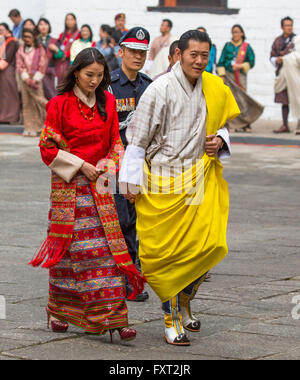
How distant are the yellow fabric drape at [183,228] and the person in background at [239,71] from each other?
12.4 m

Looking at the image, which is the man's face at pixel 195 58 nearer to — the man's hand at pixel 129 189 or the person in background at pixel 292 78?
the man's hand at pixel 129 189

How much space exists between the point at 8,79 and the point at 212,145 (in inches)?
552

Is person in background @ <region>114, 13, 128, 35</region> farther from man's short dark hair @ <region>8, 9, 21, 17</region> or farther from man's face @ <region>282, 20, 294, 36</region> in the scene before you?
man's face @ <region>282, 20, 294, 36</region>

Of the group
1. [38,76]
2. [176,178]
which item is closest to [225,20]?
[38,76]

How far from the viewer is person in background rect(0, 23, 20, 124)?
18719 mm

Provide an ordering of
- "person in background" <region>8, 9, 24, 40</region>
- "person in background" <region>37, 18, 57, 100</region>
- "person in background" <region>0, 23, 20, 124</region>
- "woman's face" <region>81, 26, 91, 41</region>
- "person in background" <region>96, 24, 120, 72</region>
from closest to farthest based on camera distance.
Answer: "person in background" <region>96, 24, 120, 72</region>
"woman's face" <region>81, 26, 91, 41</region>
"person in background" <region>37, 18, 57, 100</region>
"person in background" <region>0, 23, 20, 124</region>
"person in background" <region>8, 9, 24, 40</region>

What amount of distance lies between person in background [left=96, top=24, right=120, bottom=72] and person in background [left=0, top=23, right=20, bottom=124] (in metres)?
1.58

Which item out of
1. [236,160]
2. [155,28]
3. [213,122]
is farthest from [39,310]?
[155,28]

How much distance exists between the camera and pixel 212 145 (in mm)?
5410

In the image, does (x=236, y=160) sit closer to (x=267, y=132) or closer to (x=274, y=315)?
(x=267, y=132)

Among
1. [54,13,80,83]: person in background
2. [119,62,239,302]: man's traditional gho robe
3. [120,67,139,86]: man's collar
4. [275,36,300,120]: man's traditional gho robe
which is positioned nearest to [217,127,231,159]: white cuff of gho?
[119,62,239,302]: man's traditional gho robe

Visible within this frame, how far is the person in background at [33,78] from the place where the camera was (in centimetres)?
1738

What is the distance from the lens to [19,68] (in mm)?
17484

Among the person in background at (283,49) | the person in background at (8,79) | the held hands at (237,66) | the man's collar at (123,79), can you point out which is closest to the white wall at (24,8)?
the person in background at (8,79)
